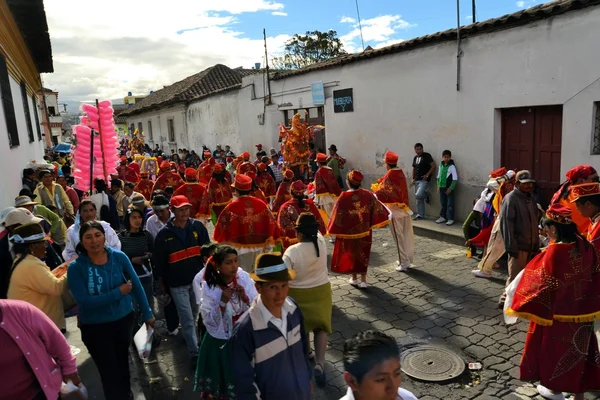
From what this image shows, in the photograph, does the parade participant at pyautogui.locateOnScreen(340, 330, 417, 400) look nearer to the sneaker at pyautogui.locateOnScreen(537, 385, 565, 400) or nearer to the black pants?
the black pants

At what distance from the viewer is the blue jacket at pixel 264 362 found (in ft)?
9.02

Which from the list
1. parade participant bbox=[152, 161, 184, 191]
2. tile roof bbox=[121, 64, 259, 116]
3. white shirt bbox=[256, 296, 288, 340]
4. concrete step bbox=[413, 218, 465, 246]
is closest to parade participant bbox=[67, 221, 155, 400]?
white shirt bbox=[256, 296, 288, 340]

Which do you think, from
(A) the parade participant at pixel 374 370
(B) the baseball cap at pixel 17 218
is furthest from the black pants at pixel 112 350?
(A) the parade participant at pixel 374 370

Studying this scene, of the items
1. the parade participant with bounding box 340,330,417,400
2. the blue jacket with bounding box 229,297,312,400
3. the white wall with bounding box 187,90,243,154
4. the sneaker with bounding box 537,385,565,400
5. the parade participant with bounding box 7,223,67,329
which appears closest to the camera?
the parade participant with bounding box 340,330,417,400

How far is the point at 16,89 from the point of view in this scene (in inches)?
394

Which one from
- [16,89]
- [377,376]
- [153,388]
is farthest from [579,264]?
[16,89]

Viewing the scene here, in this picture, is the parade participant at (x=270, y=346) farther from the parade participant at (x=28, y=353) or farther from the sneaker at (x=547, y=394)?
the sneaker at (x=547, y=394)

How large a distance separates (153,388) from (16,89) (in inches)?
334

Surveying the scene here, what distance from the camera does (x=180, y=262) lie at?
479 cm

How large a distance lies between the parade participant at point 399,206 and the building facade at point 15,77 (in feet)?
18.7

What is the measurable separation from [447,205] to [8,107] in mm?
8978

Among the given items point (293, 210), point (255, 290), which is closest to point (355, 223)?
point (293, 210)

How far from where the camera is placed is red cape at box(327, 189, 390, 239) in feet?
21.6

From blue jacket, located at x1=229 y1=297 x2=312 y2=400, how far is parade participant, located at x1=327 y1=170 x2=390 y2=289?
3759 mm
